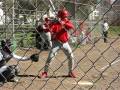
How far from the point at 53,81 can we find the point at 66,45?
0.82 m

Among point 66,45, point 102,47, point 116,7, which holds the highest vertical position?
point 116,7

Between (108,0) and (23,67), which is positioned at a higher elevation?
(108,0)

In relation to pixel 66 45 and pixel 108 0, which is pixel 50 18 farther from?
pixel 66 45

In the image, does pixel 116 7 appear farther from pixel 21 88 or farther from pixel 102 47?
pixel 102 47

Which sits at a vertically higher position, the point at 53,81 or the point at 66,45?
the point at 66,45

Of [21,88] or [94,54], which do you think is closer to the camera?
[21,88]

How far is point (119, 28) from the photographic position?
3.67 metres

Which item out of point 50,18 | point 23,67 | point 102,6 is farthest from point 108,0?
point 23,67

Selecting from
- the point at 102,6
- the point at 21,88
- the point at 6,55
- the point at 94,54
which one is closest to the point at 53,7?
the point at 102,6

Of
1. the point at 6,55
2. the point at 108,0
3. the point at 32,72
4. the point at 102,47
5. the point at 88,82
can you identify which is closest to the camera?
the point at 108,0

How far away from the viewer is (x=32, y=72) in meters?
10.4

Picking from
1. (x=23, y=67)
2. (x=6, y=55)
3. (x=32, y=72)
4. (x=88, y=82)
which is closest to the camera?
(x=6, y=55)

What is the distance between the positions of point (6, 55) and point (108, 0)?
2.50 meters

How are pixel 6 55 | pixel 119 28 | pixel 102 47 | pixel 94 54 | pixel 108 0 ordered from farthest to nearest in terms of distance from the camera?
pixel 102 47, pixel 94 54, pixel 6 55, pixel 119 28, pixel 108 0
